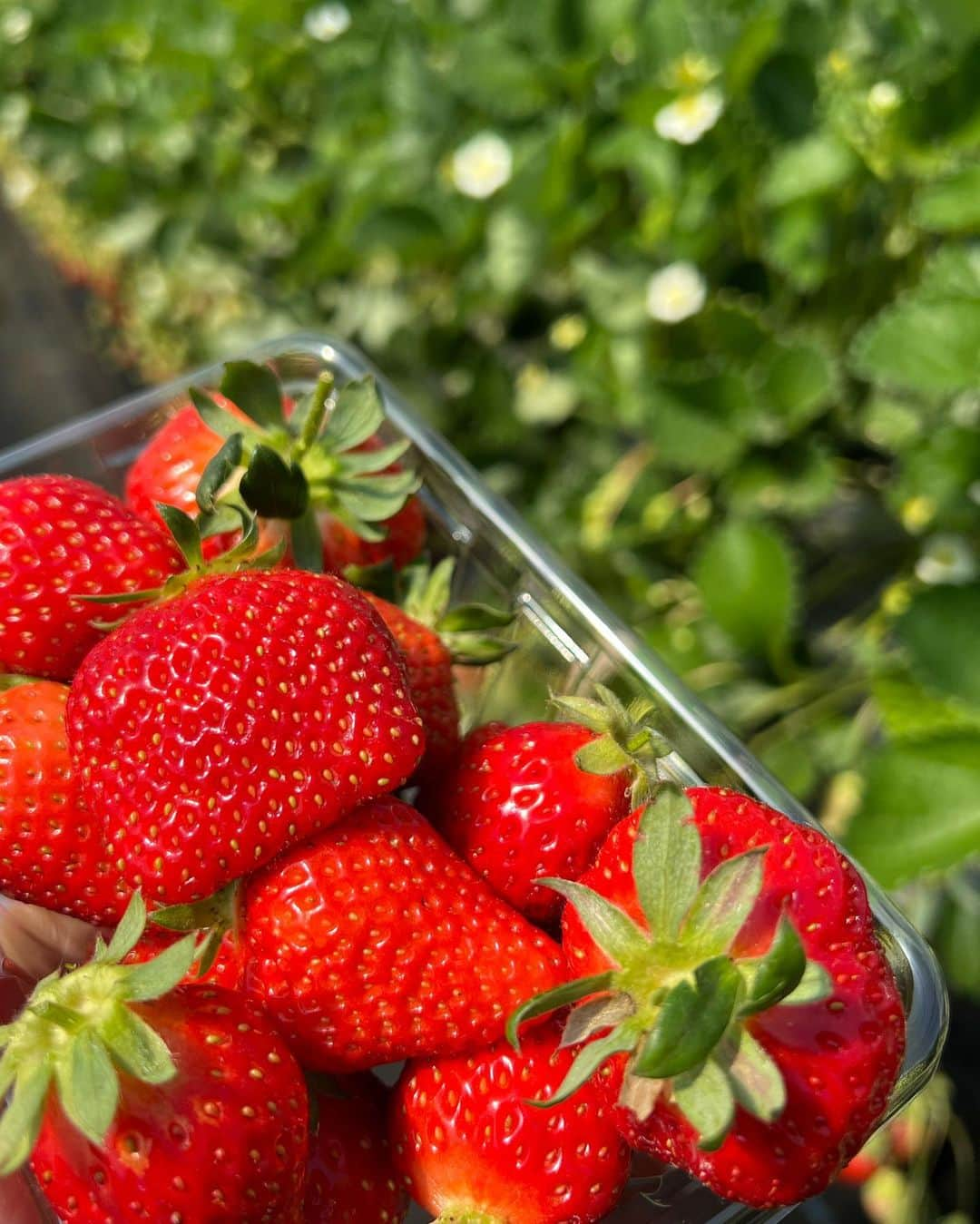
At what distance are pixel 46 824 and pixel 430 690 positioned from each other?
0.63ft

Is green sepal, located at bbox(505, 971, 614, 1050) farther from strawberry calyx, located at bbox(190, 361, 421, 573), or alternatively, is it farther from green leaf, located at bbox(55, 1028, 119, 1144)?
strawberry calyx, located at bbox(190, 361, 421, 573)

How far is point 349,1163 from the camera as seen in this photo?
21.2 inches

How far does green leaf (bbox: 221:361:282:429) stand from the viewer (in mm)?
628

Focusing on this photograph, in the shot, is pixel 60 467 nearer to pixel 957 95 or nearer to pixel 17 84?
pixel 957 95

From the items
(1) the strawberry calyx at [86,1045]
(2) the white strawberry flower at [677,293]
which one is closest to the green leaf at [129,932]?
(1) the strawberry calyx at [86,1045]

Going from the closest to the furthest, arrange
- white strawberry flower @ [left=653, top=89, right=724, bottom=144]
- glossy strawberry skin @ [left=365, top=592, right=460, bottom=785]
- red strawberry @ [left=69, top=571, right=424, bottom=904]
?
red strawberry @ [left=69, top=571, right=424, bottom=904]
glossy strawberry skin @ [left=365, top=592, right=460, bottom=785]
white strawberry flower @ [left=653, top=89, right=724, bottom=144]

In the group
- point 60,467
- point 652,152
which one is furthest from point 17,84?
point 60,467

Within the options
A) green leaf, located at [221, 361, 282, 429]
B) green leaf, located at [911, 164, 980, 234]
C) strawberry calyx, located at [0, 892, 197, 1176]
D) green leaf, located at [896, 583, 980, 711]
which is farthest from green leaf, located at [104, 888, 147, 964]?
green leaf, located at [911, 164, 980, 234]

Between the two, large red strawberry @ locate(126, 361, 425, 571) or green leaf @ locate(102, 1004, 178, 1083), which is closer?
green leaf @ locate(102, 1004, 178, 1083)

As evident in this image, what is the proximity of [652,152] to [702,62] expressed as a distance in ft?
0.32

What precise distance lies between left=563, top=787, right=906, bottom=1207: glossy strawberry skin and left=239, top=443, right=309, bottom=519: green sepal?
9.4 inches

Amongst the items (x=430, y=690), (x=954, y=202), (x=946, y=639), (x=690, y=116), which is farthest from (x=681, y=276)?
(x=430, y=690)

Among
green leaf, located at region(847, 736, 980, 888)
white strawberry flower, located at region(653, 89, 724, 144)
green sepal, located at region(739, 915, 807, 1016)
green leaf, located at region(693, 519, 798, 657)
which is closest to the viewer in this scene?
green sepal, located at region(739, 915, 807, 1016)

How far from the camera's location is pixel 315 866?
20.3 inches
